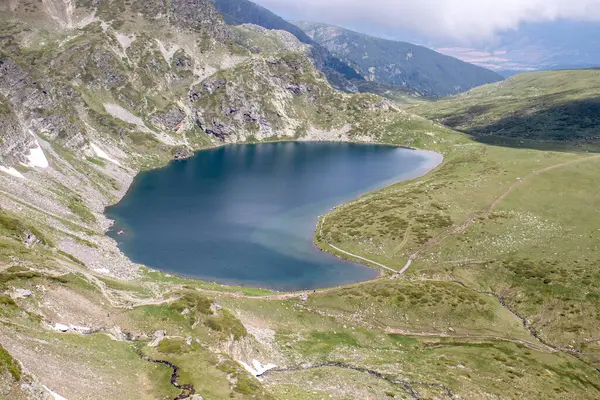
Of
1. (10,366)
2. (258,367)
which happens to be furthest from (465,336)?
(10,366)

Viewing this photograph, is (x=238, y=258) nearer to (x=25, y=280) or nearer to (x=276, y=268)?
(x=276, y=268)

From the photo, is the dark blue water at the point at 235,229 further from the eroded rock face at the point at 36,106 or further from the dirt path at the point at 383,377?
the dirt path at the point at 383,377

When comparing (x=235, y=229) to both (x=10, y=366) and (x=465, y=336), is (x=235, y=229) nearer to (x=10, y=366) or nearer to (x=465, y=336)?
(x=465, y=336)

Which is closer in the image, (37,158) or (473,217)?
(473,217)

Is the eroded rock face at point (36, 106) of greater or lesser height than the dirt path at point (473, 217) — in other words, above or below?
above

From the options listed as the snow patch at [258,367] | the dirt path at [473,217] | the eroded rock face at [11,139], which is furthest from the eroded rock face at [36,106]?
the snow patch at [258,367]

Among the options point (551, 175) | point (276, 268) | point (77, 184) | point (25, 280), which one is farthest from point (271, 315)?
point (551, 175)

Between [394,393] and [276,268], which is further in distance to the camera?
[276,268]

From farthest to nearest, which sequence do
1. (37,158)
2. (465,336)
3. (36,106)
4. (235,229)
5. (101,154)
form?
(101,154)
(36,106)
(37,158)
(235,229)
(465,336)

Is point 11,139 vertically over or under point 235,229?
over
